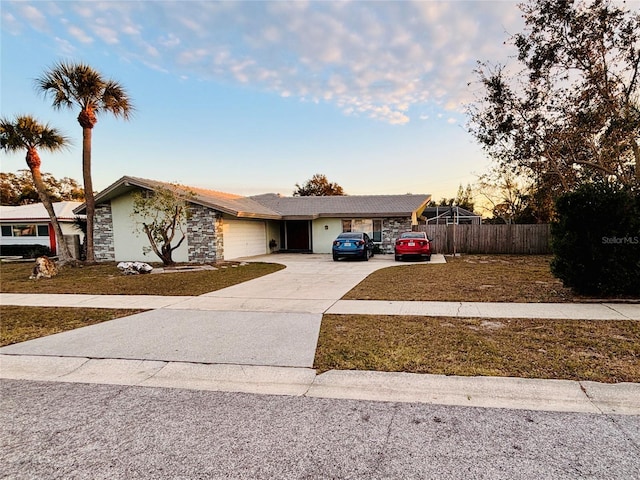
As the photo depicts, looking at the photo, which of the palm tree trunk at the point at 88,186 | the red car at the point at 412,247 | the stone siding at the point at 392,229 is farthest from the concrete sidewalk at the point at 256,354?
the stone siding at the point at 392,229

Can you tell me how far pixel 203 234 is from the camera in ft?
55.5

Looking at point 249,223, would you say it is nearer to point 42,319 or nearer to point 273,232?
A: point 273,232

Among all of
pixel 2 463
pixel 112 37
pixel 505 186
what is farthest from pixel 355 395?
pixel 505 186

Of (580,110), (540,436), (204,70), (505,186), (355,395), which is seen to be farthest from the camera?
(505,186)

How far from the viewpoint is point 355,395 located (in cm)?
341

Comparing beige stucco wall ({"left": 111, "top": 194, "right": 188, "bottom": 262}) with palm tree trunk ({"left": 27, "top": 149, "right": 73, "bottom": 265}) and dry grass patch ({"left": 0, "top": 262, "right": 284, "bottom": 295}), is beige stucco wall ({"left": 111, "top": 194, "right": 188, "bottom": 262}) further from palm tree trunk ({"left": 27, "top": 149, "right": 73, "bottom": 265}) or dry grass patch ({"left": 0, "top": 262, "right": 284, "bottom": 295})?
dry grass patch ({"left": 0, "top": 262, "right": 284, "bottom": 295})

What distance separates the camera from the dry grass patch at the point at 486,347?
3867 mm

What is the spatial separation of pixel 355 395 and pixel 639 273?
6.96 metres

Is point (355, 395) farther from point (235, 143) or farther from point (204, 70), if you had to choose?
point (235, 143)

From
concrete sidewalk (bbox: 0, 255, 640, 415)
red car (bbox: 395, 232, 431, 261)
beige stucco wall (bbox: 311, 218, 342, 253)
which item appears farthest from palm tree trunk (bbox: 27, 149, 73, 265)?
red car (bbox: 395, 232, 431, 261)

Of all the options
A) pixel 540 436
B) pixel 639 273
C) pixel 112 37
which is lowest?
pixel 540 436

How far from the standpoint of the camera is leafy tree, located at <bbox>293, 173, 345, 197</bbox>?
47625mm

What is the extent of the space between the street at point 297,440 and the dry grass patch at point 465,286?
4.84 m

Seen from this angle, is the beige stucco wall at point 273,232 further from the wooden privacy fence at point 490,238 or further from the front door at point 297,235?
the wooden privacy fence at point 490,238
